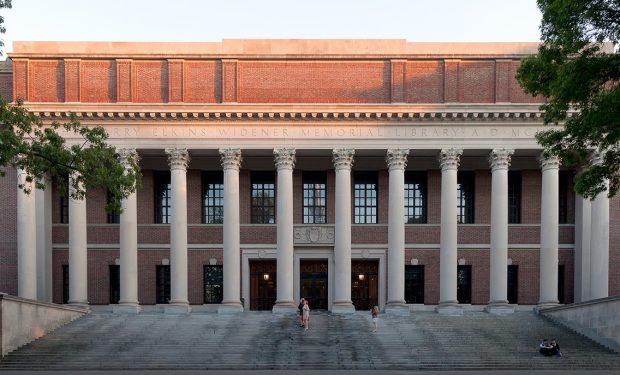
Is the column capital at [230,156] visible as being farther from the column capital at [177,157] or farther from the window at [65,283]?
the window at [65,283]

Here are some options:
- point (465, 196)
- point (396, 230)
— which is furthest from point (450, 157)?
point (465, 196)

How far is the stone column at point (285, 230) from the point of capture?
3906 cm

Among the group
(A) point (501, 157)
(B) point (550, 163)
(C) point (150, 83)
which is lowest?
(B) point (550, 163)

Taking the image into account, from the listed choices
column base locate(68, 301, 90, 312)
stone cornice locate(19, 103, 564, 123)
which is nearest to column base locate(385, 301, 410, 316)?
stone cornice locate(19, 103, 564, 123)

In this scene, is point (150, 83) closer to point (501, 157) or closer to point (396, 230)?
point (396, 230)

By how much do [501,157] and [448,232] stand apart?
5059 millimetres

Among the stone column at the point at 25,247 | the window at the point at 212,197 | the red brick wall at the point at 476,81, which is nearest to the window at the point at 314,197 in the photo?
the window at the point at 212,197

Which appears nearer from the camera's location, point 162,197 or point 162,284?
point 162,284

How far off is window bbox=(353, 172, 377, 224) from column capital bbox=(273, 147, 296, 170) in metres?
6.37

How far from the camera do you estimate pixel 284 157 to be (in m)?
39.3

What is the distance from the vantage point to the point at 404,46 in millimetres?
40000

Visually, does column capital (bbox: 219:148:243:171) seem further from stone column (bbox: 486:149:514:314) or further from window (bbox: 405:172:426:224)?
stone column (bbox: 486:149:514:314)

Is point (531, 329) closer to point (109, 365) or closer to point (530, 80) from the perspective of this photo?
point (530, 80)

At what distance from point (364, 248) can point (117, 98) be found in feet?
56.0
